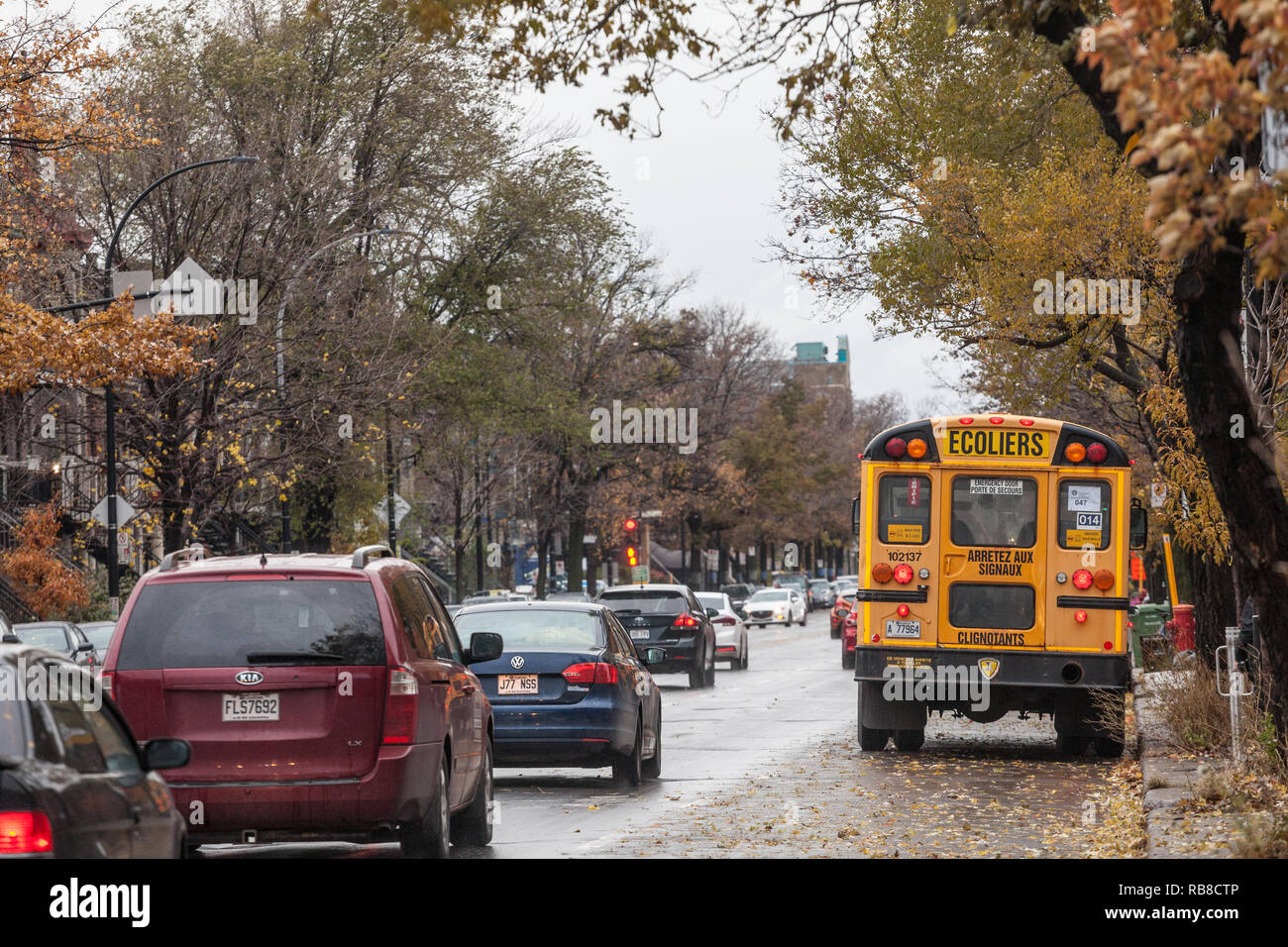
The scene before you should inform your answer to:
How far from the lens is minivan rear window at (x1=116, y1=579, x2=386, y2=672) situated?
372 inches

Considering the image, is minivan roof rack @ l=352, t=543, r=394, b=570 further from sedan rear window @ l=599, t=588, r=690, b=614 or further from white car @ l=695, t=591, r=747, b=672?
white car @ l=695, t=591, r=747, b=672

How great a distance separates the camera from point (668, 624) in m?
30.6

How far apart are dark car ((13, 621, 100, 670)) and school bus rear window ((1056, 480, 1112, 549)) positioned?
13605mm

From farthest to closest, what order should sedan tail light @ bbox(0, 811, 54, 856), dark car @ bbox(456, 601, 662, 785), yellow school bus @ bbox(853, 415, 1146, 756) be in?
1. yellow school bus @ bbox(853, 415, 1146, 756)
2. dark car @ bbox(456, 601, 662, 785)
3. sedan tail light @ bbox(0, 811, 54, 856)

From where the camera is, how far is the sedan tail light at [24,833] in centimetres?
532

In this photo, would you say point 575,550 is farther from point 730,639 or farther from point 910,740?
point 910,740

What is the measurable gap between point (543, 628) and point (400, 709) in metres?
6.06

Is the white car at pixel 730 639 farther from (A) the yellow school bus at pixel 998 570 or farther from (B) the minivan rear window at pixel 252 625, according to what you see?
(B) the minivan rear window at pixel 252 625

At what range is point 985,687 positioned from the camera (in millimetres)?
16922

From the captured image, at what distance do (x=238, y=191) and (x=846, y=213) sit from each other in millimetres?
12658

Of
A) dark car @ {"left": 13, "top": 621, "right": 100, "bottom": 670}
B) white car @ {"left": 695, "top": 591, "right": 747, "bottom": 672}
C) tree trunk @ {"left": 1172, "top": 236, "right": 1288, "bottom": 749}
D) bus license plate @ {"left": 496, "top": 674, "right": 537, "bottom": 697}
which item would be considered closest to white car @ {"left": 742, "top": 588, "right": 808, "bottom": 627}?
white car @ {"left": 695, "top": 591, "right": 747, "bottom": 672}

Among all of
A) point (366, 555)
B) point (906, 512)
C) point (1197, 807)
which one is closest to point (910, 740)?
point (906, 512)

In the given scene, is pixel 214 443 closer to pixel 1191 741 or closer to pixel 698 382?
pixel 1191 741
